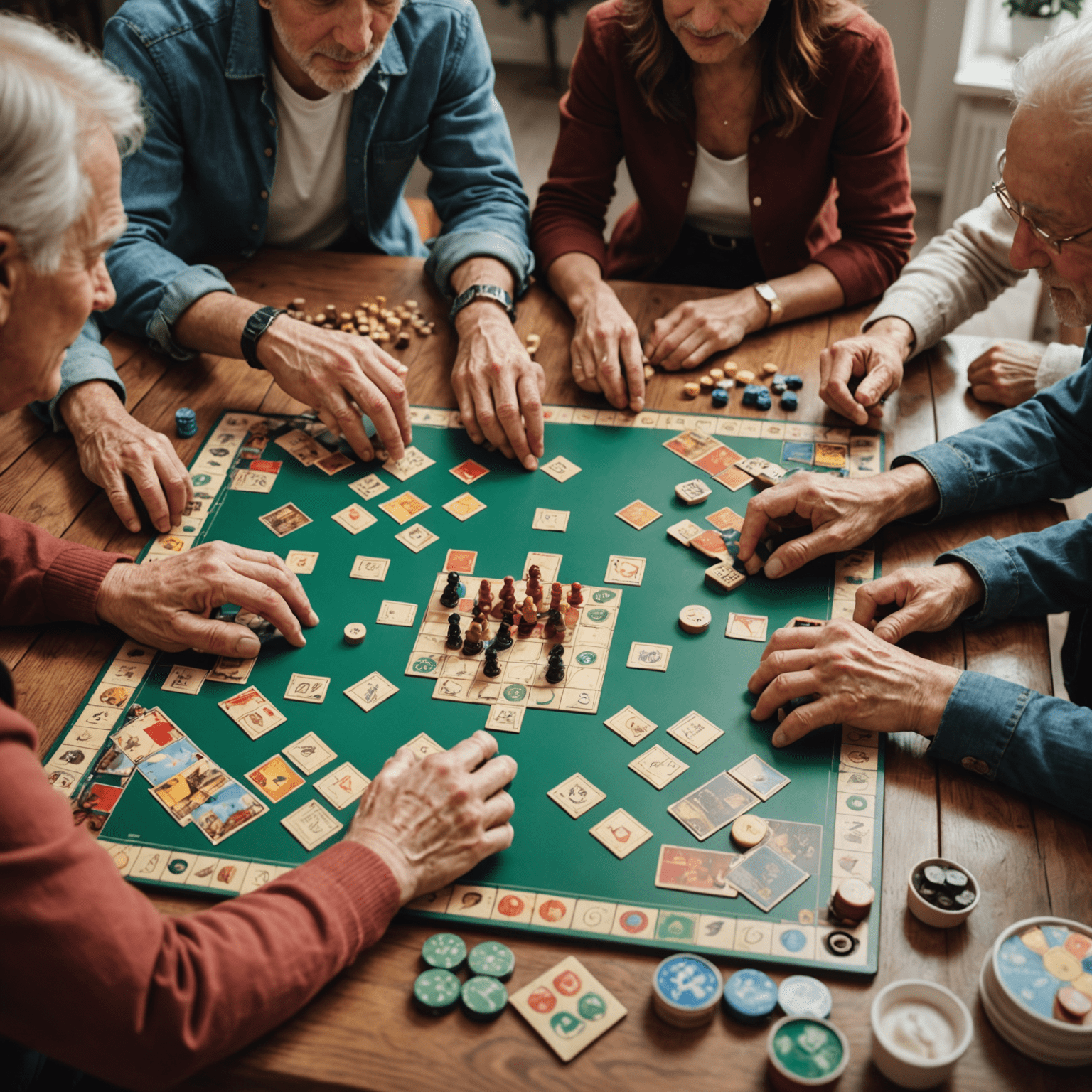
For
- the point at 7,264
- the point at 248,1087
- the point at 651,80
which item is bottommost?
the point at 248,1087

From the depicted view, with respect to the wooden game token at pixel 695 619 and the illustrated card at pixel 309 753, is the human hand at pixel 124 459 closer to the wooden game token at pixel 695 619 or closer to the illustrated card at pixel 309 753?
the illustrated card at pixel 309 753

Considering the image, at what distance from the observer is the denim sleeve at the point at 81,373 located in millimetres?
2117

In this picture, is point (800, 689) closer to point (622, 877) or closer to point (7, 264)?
point (622, 877)

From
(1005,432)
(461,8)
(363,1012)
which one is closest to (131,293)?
(461,8)

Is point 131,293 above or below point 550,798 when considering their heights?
above

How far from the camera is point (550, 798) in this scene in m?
1.51

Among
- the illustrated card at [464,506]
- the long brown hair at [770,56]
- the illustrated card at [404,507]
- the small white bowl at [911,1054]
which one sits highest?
the long brown hair at [770,56]

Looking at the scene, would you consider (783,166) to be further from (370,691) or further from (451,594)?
(370,691)

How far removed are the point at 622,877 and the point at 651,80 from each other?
1.96m

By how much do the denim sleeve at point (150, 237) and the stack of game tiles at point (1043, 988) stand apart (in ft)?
6.54

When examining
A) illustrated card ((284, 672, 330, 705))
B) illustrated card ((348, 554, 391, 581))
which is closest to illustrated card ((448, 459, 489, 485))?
illustrated card ((348, 554, 391, 581))

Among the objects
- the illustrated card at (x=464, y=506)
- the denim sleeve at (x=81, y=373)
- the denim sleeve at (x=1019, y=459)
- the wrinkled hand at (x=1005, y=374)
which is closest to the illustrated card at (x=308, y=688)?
the illustrated card at (x=464, y=506)

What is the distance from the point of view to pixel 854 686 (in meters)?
1.57

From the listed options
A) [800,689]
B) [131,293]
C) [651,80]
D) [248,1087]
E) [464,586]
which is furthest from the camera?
[651,80]
